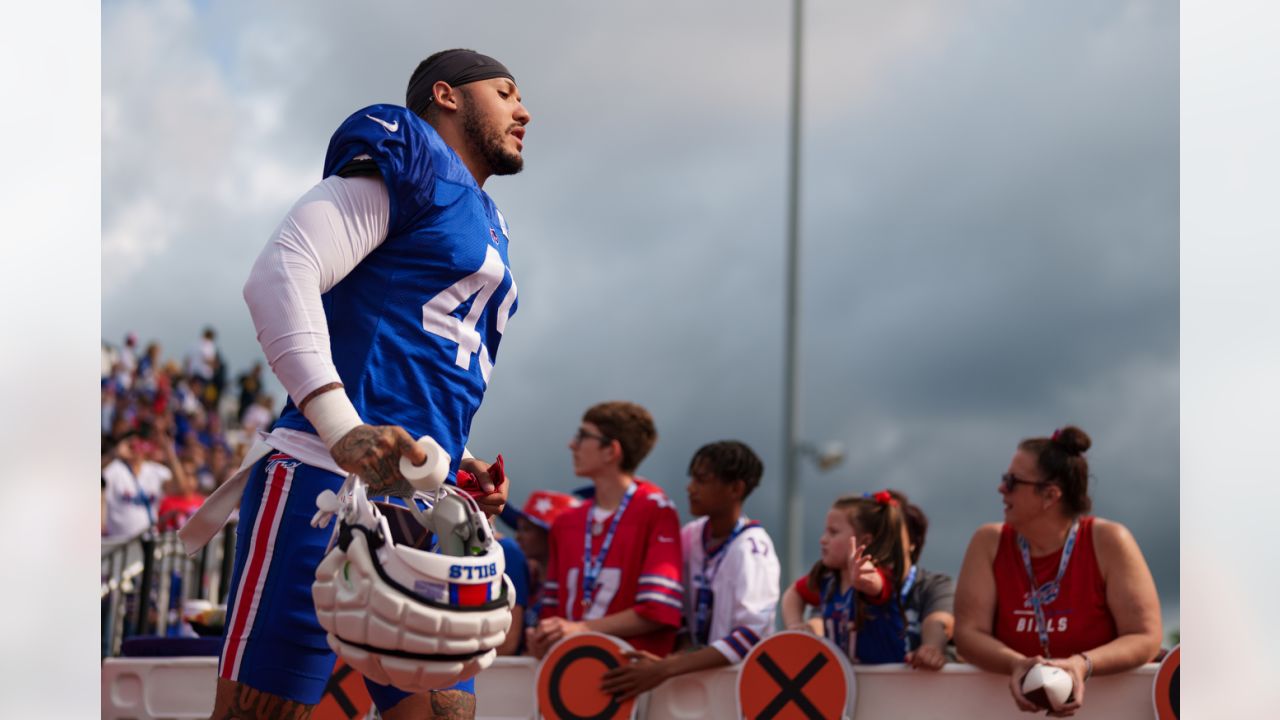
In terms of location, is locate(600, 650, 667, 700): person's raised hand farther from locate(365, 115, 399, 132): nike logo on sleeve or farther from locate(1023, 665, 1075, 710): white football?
locate(365, 115, 399, 132): nike logo on sleeve

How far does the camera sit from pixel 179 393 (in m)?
18.1

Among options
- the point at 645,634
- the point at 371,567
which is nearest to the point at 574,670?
the point at 645,634

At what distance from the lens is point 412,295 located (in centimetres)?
280

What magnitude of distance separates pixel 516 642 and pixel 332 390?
4.27m

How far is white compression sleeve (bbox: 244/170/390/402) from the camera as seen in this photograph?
2543 millimetres

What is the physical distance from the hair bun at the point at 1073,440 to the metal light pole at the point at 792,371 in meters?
7.81

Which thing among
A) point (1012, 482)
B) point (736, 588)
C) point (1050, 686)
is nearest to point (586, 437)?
point (736, 588)

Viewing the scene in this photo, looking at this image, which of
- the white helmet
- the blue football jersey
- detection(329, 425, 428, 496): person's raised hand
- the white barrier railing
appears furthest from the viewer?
the white barrier railing

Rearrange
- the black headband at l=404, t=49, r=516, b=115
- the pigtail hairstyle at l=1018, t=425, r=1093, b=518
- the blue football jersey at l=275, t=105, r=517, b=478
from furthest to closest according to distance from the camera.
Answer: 1. the pigtail hairstyle at l=1018, t=425, r=1093, b=518
2. the black headband at l=404, t=49, r=516, b=115
3. the blue football jersey at l=275, t=105, r=517, b=478

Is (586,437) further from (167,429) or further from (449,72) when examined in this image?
(167,429)

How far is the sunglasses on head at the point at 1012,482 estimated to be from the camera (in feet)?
17.1

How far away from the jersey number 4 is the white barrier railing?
9.37ft

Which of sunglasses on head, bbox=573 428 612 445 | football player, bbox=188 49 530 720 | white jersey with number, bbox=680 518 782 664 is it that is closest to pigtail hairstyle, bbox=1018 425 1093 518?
white jersey with number, bbox=680 518 782 664

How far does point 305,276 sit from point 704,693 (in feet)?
11.4
